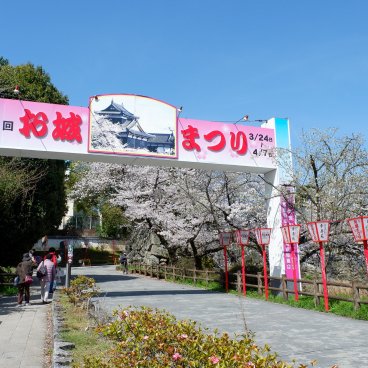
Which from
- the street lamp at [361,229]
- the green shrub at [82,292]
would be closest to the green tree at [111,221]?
the green shrub at [82,292]

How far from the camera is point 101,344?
668cm

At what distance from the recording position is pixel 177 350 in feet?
11.7

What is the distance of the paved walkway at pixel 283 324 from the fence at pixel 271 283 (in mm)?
729

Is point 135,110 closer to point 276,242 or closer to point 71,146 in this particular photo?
point 71,146

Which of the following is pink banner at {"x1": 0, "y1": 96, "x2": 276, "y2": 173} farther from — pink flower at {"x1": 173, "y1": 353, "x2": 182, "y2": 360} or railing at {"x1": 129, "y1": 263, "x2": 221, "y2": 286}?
pink flower at {"x1": 173, "y1": 353, "x2": 182, "y2": 360}

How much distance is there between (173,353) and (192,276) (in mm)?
18149

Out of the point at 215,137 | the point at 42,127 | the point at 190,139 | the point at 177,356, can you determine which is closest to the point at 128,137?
the point at 190,139

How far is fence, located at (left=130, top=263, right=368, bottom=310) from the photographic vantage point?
1081 centimetres

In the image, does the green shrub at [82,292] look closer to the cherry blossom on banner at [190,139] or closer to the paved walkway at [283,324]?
the paved walkway at [283,324]

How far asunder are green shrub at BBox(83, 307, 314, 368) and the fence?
118 inches

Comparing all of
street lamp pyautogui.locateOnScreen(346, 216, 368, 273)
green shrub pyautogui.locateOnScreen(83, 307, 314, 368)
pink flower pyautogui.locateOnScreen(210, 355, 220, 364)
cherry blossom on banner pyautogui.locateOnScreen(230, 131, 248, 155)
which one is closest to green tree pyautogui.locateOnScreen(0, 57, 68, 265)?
cherry blossom on banner pyautogui.locateOnScreen(230, 131, 248, 155)

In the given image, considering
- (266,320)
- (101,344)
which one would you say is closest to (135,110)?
(266,320)

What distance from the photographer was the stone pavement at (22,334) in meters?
6.40

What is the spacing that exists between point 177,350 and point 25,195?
1441cm
